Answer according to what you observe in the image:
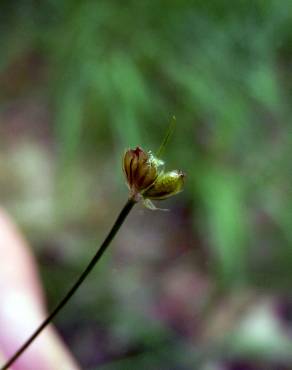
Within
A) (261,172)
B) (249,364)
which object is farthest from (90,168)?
(249,364)

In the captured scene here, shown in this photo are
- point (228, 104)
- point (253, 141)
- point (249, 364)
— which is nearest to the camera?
point (249, 364)

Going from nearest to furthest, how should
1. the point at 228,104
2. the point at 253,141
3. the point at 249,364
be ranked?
the point at 249,364 < the point at 228,104 < the point at 253,141

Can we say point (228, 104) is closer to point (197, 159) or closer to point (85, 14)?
point (197, 159)

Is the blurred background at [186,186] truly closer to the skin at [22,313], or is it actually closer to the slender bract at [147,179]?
the skin at [22,313]

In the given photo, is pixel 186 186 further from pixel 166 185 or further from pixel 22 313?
pixel 166 185

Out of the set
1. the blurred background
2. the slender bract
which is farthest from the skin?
the slender bract

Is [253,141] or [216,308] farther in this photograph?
[253,141]

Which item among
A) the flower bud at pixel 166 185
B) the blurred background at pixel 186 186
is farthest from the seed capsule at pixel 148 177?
the blurred background at pixel 186 186

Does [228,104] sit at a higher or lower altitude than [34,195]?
higher
